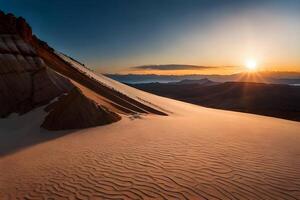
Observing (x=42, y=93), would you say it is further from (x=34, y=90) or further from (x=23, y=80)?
(x=23, y=80)

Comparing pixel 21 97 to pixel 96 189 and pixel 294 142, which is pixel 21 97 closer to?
pixel 96 189

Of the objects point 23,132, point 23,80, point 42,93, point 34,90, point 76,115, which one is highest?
point 23,80

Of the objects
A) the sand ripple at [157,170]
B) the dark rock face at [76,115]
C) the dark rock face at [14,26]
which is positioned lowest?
the sand ripple at [157,170]

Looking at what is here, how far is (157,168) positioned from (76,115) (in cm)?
777

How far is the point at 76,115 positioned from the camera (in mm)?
13273

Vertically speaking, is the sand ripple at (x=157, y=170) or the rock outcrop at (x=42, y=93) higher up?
the rock outcrop at (x=42, y=93)

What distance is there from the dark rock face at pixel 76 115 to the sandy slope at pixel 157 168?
2.14 m

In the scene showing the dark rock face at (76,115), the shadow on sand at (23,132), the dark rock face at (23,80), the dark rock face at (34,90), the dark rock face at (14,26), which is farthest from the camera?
the dark rock face at (14,26)

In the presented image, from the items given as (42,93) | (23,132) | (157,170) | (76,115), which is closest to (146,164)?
(157,170)

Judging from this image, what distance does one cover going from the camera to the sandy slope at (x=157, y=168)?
5492mm

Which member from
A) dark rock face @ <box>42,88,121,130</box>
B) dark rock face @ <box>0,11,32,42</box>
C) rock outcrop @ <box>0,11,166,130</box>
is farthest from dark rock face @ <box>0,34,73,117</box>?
dark rock face @ <box>42,88,121,130</box>

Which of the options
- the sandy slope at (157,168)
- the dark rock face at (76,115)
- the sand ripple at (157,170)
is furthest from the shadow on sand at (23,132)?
the sand ripple at (157,170)

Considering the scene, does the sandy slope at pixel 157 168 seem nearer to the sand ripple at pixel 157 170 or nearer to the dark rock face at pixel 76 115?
the sand ripple at pixel 157 170

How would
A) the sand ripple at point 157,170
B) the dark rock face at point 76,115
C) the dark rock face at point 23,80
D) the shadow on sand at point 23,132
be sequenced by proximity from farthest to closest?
the dark rock face at point 23,80
the dark rock face at point 76,115
the shadow on sand at point 23,132
the sand ripple at point 157,170
